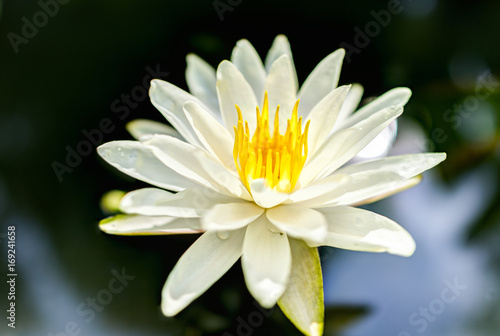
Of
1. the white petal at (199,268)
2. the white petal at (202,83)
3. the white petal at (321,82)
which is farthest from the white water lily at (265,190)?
the white petal at (202,83)

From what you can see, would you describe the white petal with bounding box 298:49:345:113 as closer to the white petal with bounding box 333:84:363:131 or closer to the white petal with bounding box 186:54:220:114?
the white petal with bounding box 333:84:363:131

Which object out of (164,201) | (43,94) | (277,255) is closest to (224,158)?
(164,201)

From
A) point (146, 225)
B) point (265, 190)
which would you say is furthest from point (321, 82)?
point (146, 225)

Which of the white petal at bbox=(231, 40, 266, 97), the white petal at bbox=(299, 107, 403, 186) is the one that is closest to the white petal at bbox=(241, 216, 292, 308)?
the white petal at bbox=(299, 107, 403, 186)

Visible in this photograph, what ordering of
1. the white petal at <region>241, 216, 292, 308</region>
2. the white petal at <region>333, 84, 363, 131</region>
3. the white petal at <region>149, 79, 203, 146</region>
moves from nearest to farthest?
the white petal at <region>241, 216, 292, 308</region> < the white petal at <region>149, 79, 203, 146</region> < the white petal at <region>333, 84, 363, 131</region>

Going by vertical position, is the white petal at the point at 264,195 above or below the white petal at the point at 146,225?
below

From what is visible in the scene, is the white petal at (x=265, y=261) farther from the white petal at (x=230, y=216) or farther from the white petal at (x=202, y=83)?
the white petal at (x=202, y=83)

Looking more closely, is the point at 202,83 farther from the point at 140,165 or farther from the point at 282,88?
the point at 140,165

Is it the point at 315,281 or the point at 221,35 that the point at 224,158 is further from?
the point at 221,35
